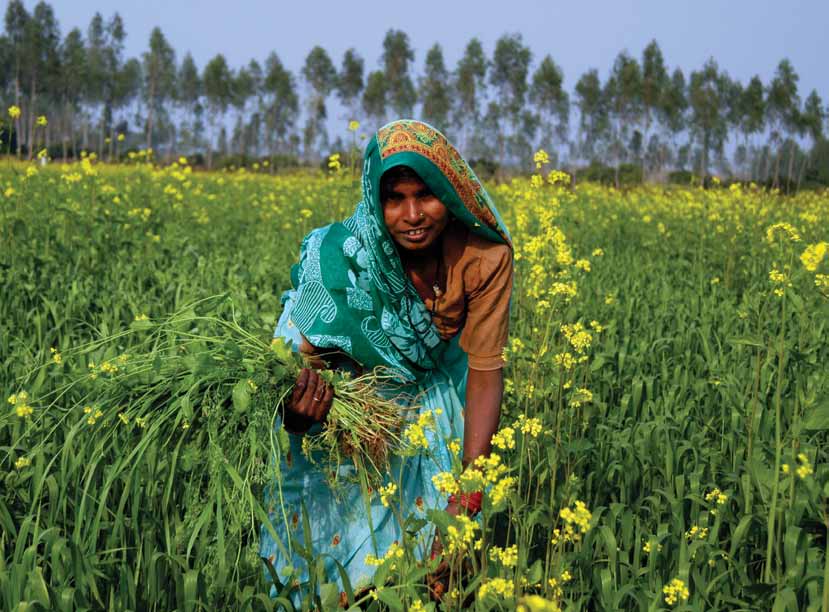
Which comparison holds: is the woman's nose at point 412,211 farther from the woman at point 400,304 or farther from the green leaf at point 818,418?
the green leaf at point 818,418

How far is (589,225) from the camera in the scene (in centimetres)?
934

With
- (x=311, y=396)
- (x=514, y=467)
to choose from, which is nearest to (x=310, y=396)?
(x=311, y=396)

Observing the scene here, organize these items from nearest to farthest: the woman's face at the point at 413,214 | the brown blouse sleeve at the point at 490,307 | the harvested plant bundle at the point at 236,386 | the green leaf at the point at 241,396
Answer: the green leaf at the point at 241,396 < the harvested plant bundle at the point at 236,386 < the woman's face at the point at 413,214 < the brown blouse sleeve at the point at 490,307

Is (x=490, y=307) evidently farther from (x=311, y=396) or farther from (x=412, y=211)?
(x=311, y=396)

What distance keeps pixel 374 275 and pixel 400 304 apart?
115mm

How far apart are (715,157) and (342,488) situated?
56.3 metres

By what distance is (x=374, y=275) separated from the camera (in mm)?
2023

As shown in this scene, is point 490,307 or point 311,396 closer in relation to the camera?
point 311,396

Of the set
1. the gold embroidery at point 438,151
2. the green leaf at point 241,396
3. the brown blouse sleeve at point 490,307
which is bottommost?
the green leaf at point 241,396

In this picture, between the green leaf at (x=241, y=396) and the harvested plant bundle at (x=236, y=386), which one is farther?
the harvested plant bundle at (x=236, y=386)

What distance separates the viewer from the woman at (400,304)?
74.3 inches

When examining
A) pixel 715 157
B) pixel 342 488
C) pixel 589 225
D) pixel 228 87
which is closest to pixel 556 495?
pixel 342 488

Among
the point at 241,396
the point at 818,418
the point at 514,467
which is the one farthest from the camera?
the point at 241,396

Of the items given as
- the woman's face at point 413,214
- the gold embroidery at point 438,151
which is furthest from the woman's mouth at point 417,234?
the gold embroidery at point 438,151
